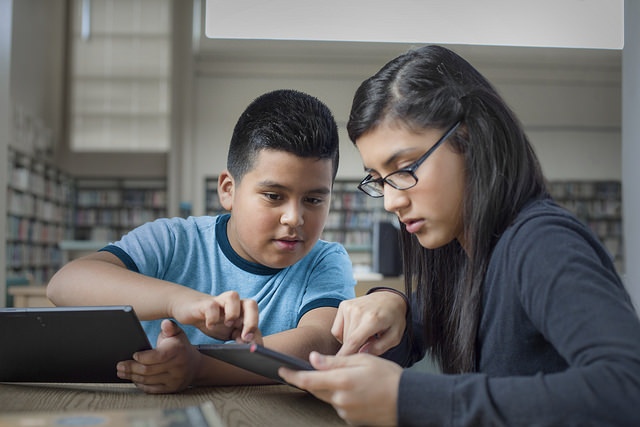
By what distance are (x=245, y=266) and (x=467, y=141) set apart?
61cm

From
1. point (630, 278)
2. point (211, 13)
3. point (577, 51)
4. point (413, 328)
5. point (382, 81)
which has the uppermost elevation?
point (577, 51)

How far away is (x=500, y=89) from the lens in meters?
8.69

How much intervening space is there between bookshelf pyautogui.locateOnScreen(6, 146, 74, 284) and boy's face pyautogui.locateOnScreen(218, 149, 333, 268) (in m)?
5.74

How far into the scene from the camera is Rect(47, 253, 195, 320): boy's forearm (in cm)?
91

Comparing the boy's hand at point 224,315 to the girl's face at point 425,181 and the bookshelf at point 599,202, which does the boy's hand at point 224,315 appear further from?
the bookshelf at point 599,202

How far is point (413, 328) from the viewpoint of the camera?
37.7 inches

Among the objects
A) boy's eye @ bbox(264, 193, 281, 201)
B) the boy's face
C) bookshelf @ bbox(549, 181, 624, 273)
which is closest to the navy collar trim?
the boy's face

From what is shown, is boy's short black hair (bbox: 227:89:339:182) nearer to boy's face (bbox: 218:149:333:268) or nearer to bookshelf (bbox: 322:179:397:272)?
boy's face (bbox: 218:149:333:268)

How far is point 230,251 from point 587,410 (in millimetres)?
859

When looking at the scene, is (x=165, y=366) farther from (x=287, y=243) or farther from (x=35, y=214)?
(x=35, y=214)

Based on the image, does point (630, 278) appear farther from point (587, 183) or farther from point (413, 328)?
point (587, 183)

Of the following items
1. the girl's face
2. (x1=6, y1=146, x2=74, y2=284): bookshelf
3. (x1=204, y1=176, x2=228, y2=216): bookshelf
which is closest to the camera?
the girl's face

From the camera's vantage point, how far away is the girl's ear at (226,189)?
121cm

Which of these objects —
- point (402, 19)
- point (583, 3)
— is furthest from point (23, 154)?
point (583, 3)
